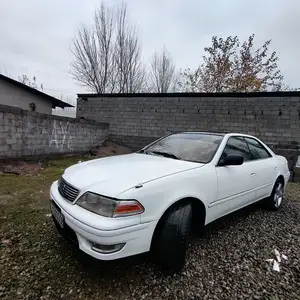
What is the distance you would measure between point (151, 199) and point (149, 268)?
2.63ft

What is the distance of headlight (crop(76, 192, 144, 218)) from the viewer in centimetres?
179

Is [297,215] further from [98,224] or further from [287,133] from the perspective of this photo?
[287,133]

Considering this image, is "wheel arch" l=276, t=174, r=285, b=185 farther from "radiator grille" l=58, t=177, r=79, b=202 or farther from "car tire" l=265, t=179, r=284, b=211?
"radiator grille" l=58, t=177, r=79, b=202

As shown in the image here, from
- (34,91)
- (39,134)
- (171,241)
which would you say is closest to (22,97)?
(34,91)

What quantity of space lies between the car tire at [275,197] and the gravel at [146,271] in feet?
3.13

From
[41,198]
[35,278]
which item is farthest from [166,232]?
[41,198]

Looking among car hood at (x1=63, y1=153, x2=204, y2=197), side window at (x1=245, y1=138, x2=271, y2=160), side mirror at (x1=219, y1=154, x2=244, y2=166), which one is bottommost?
car hood at (x1=63, y1=153, x2=204, y2=197)

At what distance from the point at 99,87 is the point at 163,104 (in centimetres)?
1123

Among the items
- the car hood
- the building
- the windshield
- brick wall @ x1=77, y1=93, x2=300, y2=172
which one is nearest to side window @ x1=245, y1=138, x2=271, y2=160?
the windshield

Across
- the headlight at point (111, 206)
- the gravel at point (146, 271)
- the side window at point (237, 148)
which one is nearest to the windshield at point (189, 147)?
the side window at point (237, 148)

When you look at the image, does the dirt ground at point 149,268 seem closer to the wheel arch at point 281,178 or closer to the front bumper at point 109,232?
the front bumper at point 109,232

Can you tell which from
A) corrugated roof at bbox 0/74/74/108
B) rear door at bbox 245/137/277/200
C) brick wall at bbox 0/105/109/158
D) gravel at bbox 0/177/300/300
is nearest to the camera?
gravel at bbox 0/177/300/300

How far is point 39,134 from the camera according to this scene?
7766 millimetres

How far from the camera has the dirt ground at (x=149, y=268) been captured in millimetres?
1884
